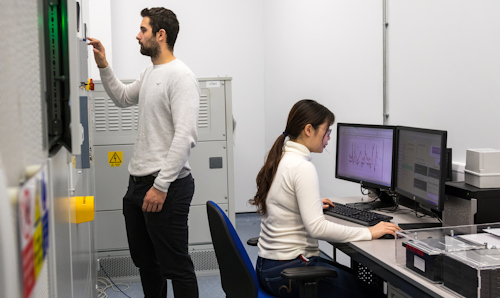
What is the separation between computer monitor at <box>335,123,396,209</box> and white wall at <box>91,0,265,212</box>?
2.81m

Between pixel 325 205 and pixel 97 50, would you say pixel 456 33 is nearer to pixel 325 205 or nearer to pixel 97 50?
pixel 325 205

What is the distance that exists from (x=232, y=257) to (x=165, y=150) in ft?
2.29

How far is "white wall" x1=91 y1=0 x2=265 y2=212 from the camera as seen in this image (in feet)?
16.5

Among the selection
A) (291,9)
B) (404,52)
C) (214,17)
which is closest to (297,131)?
(404,52)

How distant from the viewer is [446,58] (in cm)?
230

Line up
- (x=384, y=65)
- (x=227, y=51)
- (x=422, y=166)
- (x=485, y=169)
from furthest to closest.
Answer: (x=227, y=51) → (x=384, y=65) → (x=422, y=166) → (x=485, y=169)

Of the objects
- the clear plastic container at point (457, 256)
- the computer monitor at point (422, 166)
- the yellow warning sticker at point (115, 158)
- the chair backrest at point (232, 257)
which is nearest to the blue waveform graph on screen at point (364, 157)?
the computer monitor at point (422, 166)

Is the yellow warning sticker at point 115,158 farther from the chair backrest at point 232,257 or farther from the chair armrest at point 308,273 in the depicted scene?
the chair armrest at point 308,273

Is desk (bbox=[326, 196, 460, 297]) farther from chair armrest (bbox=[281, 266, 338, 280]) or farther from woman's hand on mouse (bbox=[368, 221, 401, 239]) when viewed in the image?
chair armrest (bbox=[281, 266, 338, 280])

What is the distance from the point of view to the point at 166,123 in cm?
220

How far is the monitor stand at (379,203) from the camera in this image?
2402 millimetres

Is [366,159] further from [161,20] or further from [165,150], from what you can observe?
[161,20]

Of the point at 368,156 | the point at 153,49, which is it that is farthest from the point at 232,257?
the point at 153,49

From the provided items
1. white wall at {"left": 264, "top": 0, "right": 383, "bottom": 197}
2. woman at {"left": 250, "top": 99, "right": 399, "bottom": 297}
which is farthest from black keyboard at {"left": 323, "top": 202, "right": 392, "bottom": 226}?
white wall at {"left": 264, "top": 0, "right": 383, "bottom": 197}
